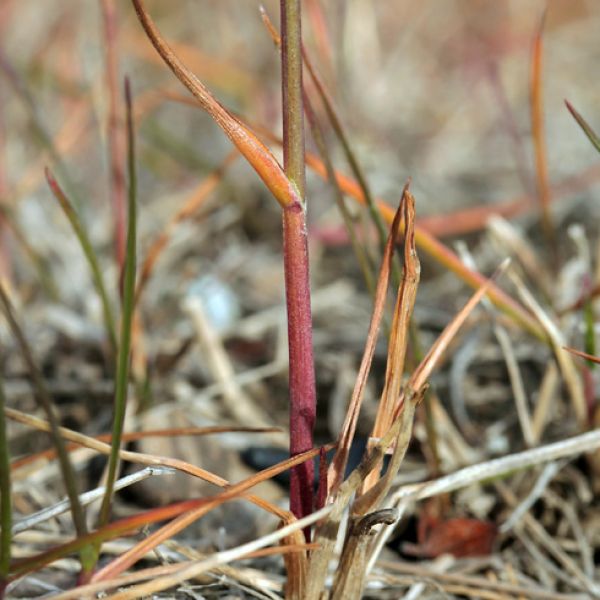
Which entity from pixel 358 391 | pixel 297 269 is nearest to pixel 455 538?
pixel 358 391

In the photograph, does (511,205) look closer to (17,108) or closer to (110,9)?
(110,9)

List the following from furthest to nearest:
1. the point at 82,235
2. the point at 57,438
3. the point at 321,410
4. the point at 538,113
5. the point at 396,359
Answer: the point at 321,410, the point at 538,113, the point at 82,235, the point at 396,359, the point at 57,438

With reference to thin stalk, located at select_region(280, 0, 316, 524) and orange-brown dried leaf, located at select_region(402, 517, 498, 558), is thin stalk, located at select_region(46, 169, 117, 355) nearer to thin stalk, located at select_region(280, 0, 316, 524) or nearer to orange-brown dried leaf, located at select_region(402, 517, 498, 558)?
thin stalk, located at select_region(280, 0, 316, 524)

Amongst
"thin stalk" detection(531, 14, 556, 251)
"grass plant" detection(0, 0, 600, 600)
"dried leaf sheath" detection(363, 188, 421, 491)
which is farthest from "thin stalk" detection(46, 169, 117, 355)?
"thin stalk" detection(531, 14, 556, 251)

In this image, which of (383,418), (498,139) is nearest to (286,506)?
(383,418)

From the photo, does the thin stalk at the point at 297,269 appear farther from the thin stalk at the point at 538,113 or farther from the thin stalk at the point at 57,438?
the thin stalk at the point at 538,113

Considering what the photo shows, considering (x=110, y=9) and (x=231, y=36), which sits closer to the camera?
(x=110, y=9)

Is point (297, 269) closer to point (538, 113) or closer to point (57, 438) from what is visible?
point (57, 438)

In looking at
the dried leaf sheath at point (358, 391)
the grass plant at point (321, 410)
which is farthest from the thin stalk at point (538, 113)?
the dried leaf sheath at point (358, 391)
